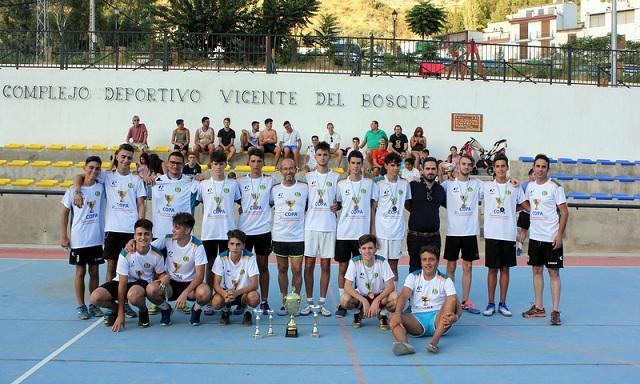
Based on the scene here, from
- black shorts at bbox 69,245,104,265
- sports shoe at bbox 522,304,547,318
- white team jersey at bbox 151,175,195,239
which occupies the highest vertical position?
white team jersey at bbox 151,175,195,239

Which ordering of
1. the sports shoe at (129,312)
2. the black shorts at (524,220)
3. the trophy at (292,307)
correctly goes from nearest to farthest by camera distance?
the trophy at (292,307) → the sports shoe at (129,312) → the black shorts at (524,220)

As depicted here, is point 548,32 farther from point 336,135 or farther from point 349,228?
point 349,228

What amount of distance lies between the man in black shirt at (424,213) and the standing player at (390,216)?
0.19 m

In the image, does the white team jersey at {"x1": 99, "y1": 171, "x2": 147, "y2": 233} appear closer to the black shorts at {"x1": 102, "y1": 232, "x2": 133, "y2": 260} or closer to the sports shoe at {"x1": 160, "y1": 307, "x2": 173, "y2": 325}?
the black shorts at {"x1": 102, "y1": 232, "x2": 133, "y2": 260}

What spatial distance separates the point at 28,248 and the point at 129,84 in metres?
Result: 8.65

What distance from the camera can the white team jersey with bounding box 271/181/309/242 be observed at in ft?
29.3

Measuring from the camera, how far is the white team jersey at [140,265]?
816 cm

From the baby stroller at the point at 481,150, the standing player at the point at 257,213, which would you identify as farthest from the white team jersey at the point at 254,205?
the baby stroller at the point at 481,150

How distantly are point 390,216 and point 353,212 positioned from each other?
468 mm

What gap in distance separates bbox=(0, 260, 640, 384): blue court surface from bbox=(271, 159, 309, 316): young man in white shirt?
74 centimetres

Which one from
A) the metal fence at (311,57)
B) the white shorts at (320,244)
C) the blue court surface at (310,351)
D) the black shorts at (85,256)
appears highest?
the metal fence at (311,57)

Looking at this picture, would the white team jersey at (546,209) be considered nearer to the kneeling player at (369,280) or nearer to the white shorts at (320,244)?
the kneeling player at (369,280)

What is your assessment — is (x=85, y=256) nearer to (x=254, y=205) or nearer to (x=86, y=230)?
(x=86, y=230)

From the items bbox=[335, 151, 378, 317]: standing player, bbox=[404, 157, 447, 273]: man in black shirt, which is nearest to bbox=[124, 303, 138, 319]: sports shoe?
bbox=[335, 151, 378, 317]: standing player
